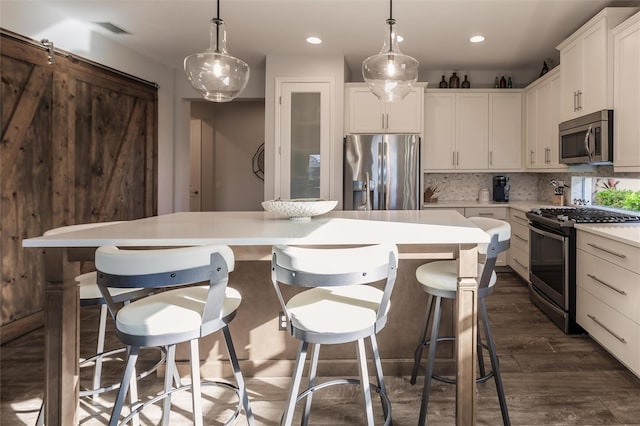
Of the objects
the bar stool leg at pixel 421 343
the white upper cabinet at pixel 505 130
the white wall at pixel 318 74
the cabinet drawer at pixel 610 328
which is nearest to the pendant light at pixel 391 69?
the bar stool leg at pixel 421 343

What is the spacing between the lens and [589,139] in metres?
3.22

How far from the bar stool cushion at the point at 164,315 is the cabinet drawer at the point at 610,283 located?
220cm

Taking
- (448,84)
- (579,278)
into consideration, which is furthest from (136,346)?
(448,84)

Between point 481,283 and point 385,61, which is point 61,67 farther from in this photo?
point 481,283

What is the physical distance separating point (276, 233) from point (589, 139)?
286 centimetres

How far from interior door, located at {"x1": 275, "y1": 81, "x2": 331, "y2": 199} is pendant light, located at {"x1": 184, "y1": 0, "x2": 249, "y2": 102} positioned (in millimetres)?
2224

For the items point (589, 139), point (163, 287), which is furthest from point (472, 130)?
point (163, 287)

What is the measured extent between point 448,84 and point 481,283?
401cm

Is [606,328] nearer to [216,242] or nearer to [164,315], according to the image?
[216,242]

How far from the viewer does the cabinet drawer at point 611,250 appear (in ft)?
7.39

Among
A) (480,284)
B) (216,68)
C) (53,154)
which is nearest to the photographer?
(480,284)

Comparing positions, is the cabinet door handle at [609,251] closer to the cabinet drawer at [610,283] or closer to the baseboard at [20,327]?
the cabinet drawer at [610,283]

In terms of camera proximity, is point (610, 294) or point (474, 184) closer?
point (610, 294)

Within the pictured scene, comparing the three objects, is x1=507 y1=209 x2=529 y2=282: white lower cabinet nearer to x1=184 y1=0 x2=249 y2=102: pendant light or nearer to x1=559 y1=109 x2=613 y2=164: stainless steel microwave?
x1=559 y1=109 x2=613 y2=164: stainless steel microwave
